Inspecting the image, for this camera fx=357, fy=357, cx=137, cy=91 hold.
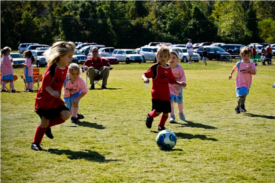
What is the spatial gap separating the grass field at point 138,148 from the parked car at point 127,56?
25541mm

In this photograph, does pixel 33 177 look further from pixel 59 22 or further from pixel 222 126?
pixel 59 22

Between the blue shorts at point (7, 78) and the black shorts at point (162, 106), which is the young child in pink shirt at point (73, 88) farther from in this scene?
the blue shorts at point (7, 78)

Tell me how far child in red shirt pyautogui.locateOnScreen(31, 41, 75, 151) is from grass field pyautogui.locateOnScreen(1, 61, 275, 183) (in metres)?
0.47

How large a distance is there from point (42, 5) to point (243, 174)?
98.1m

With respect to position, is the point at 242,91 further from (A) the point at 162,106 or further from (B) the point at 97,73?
(B) the point at 97,73

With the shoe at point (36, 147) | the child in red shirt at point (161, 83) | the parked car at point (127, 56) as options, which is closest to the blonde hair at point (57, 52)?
the shoe at point (36, 147)

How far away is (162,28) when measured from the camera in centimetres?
6444

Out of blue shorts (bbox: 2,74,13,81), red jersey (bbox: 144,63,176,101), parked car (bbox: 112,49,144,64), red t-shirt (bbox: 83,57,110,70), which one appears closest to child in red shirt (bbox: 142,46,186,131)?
red jersey (bbox: 144,63,176,101)

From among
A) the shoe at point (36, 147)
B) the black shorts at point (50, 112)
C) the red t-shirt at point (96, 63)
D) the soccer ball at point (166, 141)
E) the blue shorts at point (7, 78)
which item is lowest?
the shoe at point (36, 147)

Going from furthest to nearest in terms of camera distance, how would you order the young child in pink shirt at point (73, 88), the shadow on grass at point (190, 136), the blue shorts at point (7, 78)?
the blue shorts at point (7, 78) < the young child in pink shirt at point (73, 88) < the shadow on grass at point (190, 136)

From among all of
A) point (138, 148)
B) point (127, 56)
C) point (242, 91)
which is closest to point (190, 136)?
point (138, 148)

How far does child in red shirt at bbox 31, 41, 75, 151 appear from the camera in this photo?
5598 millimetres

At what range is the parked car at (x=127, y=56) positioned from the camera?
116 feet

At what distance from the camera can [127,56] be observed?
3566 cm
